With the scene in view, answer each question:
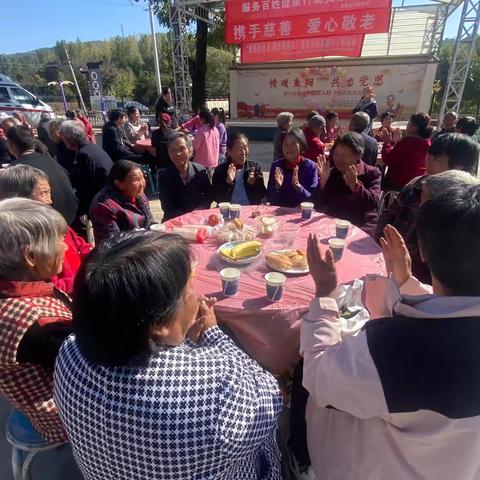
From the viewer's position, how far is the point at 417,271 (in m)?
2.19

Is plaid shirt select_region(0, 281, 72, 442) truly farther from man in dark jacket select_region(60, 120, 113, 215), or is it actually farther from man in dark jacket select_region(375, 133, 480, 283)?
man in dark jacket select_region(60, 120, 113, 215)

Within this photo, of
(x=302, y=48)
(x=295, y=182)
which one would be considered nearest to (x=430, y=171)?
(x=295, y=182)

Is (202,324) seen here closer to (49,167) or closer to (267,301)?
(267,301)

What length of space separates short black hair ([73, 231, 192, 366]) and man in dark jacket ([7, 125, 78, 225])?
256 centimetres

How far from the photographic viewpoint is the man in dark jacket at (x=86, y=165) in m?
3.89

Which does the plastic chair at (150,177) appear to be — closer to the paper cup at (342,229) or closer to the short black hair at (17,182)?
the short black hair at (17,182)

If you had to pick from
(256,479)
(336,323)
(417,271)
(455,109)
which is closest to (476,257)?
(336,323)

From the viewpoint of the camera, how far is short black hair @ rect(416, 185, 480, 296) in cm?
88

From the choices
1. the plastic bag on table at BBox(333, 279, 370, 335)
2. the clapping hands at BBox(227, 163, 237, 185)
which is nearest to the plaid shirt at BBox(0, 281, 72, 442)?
the plastic bag on table at BBox(333, 279, 370, 335)

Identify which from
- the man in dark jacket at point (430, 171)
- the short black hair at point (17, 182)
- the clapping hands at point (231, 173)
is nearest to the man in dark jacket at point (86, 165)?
the clapping hands at point (231, 173)

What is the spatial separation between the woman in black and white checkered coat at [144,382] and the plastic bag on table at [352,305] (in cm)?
88

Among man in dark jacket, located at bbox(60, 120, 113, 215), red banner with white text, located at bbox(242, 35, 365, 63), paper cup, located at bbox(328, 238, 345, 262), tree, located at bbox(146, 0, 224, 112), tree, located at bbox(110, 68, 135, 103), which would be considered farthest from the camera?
tree, located at bbox(110, 68, 135, 103)

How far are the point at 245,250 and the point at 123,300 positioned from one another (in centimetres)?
140

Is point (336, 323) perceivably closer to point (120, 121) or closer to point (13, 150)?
point (13, 150)
